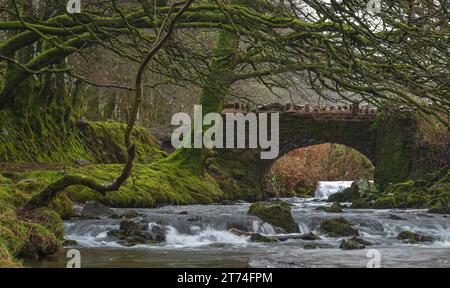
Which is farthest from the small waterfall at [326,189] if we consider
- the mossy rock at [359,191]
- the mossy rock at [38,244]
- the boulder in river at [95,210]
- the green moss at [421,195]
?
the mossy rock at [38,244]

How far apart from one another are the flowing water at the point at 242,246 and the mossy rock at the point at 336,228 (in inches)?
7.6

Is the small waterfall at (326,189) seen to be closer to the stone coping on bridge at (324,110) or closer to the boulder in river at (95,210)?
the stone coping on bridge at (324,110)

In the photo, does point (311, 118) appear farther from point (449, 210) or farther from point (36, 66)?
point (36, 66)

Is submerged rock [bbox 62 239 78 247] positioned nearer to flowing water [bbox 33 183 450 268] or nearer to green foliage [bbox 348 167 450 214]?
flowing water [bbox 33 183 450 268]

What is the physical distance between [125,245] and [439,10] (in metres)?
7.02

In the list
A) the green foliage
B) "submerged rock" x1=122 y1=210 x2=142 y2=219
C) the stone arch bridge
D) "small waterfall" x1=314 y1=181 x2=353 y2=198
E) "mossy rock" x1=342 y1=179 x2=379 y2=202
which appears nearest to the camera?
"submerged rock" x1=122 y1=210 x2=142 y2=219

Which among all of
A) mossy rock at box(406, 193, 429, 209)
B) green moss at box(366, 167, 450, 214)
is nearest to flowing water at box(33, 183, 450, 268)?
green moss at box(366, 167, 450, 214)

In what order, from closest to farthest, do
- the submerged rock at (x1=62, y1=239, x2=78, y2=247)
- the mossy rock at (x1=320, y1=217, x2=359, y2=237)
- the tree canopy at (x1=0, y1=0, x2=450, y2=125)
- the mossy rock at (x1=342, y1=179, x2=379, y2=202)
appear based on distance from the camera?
the tree canopy at (x1=0, y1=0, x2=450, y2=125)
the submerged rock at (x1=62, y1=239, x2=78, y2=247)
the mossy rock at (x1=320, y1=217, x2=359, y2=237)
the mossy rock at (x1=342, y1=179, x2=379, y2=202)

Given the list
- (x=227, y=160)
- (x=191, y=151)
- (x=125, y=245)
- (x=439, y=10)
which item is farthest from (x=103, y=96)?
(x=439, y=10)

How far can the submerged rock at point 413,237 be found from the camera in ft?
45.6

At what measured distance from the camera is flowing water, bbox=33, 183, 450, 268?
1006 cm

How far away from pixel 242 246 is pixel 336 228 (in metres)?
2.75

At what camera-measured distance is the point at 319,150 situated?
3538 centimetres

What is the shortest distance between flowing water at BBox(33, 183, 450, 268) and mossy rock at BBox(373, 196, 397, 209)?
13.2ft
